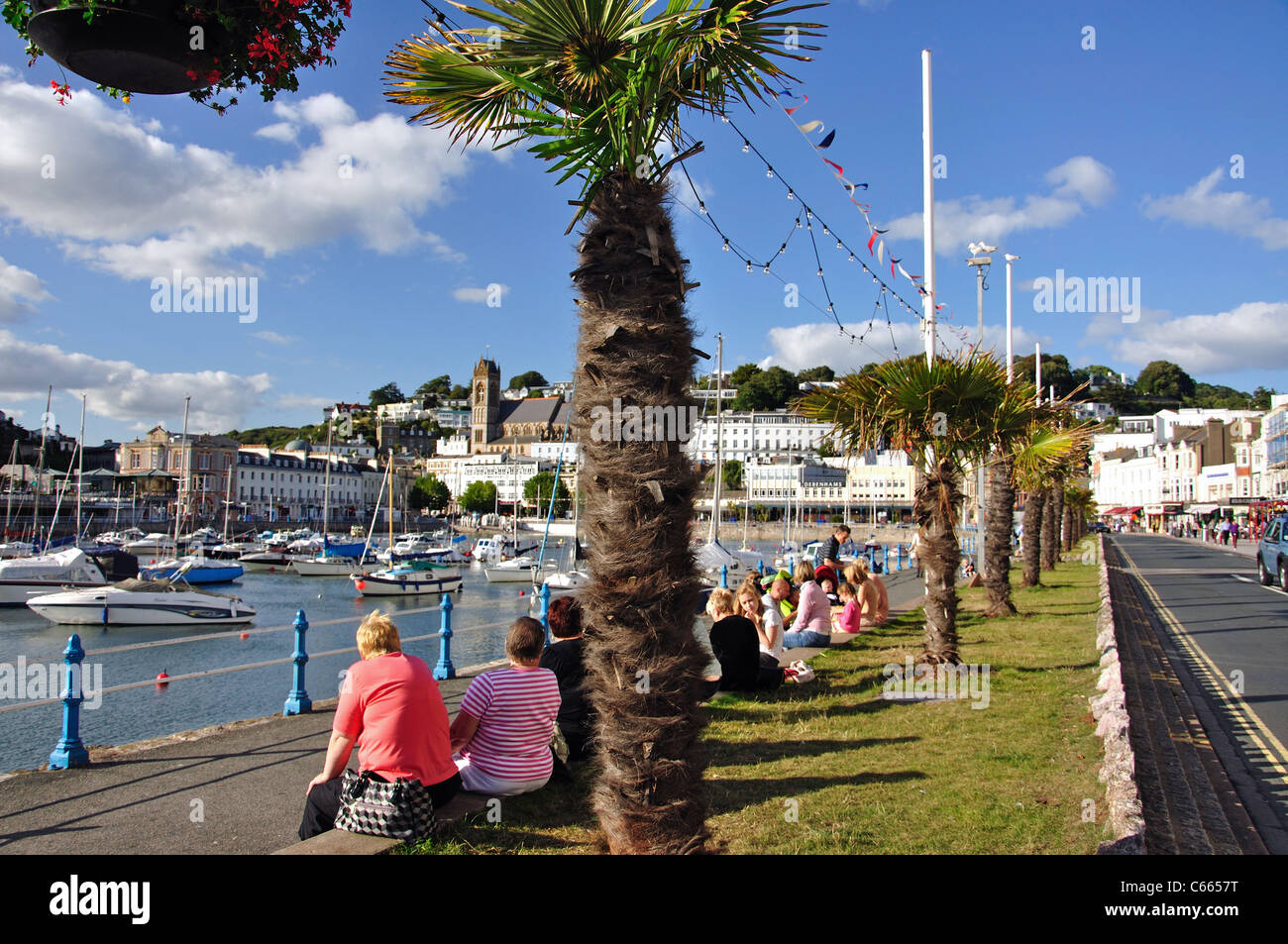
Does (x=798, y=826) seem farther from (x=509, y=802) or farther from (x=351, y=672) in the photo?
(x=351, y=672)

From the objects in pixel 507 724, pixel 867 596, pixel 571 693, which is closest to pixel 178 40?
pixel 507 724

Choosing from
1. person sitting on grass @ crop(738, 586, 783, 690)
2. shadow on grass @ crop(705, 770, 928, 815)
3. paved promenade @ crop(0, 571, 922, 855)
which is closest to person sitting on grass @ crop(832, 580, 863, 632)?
person sitting on grass @ crop(738, 586, 783, 690)

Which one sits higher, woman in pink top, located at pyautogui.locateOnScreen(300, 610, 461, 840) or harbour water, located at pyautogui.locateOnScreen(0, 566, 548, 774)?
woman in pink top, located at pyautogui.locateOnScreen(300, 610, 461, 840)

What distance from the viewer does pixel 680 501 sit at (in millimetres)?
4066

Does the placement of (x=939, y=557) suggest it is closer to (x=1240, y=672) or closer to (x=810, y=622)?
(x=810, y=622)

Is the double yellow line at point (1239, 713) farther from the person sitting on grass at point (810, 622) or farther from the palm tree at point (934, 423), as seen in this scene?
the person sitting on grass at point (810, 622)

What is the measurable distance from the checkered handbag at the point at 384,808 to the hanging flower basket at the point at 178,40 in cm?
326

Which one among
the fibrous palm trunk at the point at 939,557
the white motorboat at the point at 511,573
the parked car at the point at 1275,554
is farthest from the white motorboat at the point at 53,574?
the parked car at the point at 1275,554

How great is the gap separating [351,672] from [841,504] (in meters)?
164

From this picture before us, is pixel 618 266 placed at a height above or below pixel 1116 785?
above

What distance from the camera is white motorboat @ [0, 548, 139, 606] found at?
39.3m

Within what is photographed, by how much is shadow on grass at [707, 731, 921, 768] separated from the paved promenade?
3174 millimetres

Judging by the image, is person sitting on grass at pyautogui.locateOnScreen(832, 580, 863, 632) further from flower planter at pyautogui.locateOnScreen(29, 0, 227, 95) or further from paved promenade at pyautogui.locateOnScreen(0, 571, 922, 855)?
flower planter at pyautogui.locateOnScreen(29, 0, 227, 95)

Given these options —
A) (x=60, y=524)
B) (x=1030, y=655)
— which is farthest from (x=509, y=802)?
(x=60, y=524)
